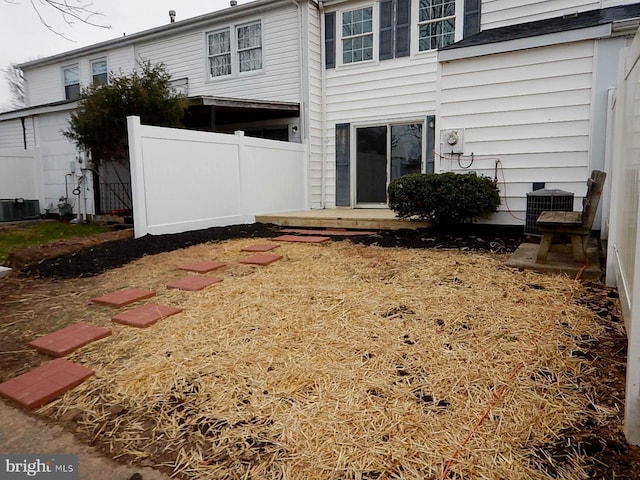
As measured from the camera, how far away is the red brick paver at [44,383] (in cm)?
205

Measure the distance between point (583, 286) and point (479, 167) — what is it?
10.8 ft

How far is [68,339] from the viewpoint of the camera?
2695mm

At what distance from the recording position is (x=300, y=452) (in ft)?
5.21

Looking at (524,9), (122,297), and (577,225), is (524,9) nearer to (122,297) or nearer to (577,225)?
(577,225)

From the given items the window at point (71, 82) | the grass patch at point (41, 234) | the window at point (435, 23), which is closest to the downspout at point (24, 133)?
the window at point (71, 82)

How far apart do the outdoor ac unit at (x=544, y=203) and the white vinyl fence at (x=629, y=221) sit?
6.86 feet

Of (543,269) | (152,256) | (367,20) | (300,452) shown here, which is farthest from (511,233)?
(367,20)

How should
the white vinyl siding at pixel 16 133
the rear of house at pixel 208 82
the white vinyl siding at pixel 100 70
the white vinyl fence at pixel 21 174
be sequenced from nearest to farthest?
the rear of house at pixel 208 82 → the white vinyl fence at pixel 21 174 → the white vinyl siding at pixel 16 133 → the white vinyl siding at pixel 100 70

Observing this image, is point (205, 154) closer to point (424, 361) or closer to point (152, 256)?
point (152, 256)

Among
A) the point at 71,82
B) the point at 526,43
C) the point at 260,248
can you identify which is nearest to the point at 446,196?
the point at 526,43

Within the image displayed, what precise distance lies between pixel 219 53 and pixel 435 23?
5.60 m

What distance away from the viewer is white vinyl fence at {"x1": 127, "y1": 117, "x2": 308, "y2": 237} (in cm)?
622

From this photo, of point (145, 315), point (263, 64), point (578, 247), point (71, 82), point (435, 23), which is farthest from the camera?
point (71, 82)

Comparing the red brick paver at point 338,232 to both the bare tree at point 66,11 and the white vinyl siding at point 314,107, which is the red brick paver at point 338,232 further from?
the bare tree at point 66,11
